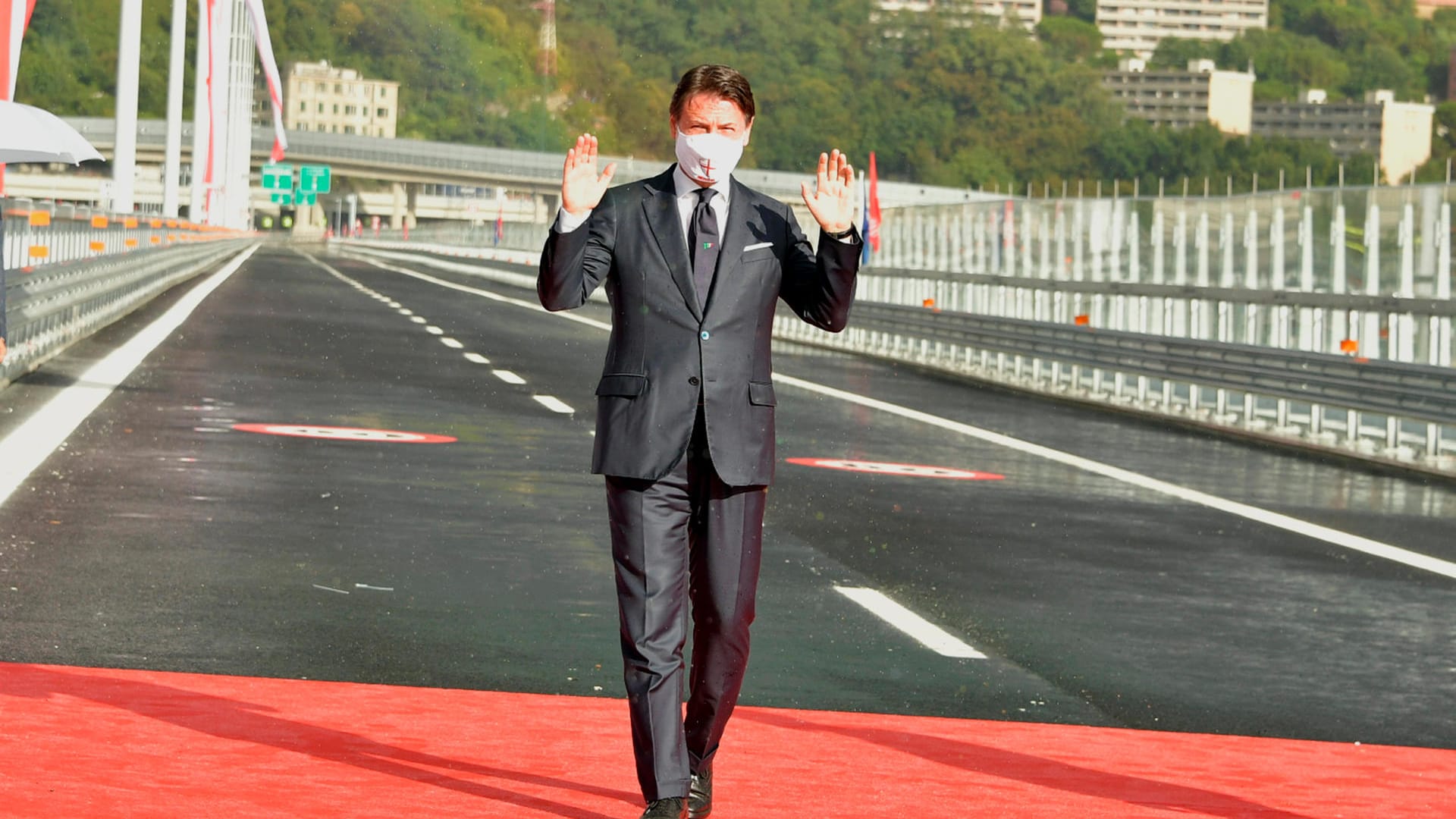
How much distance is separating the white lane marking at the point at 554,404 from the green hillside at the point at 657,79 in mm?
38964

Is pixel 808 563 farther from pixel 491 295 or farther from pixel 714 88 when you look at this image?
pixel 491 295

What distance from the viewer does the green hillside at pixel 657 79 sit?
95.1 m

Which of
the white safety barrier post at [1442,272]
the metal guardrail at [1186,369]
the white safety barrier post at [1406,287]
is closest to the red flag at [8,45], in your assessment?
the metal guardrail at [1186,369]

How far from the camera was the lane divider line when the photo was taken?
13641 millimetres

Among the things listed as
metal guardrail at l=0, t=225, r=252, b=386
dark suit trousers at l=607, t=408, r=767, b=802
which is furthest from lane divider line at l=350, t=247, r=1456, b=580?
dark suit trousers at l=607, t=408, r=767, b=802

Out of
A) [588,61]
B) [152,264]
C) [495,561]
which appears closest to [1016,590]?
[495,561]

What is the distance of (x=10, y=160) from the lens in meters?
9.21

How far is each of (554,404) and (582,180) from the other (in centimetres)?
1628

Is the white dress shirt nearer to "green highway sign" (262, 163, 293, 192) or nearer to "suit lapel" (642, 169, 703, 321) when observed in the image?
"suit lapel" (642, 169, 703, 321)

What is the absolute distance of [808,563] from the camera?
39.8ft

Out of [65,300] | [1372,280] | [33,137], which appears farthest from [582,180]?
[65,300]

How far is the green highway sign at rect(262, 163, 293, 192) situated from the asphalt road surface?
132 m

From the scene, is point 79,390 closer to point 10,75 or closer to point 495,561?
point 10,75

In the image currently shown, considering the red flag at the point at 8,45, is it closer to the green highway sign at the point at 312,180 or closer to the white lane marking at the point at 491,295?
the white lane marking at the point at 491,295
